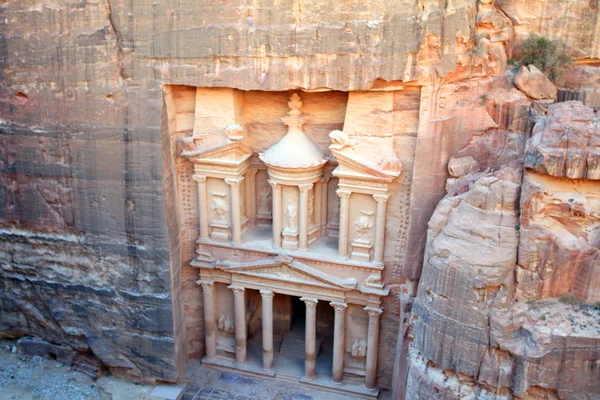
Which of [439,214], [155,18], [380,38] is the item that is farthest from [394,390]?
[155,18]

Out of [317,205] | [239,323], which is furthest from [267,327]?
[317,205]

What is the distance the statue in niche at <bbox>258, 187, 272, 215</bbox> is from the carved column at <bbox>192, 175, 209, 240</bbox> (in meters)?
1.16

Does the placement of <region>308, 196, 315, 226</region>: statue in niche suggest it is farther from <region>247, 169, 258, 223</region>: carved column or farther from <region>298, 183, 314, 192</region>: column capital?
<region>247, 169, 258, 223</region>: carved column

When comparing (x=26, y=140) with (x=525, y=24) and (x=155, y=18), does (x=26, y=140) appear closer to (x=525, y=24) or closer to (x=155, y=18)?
(x=155, y=18)

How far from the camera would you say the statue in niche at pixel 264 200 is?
1264 centimetres

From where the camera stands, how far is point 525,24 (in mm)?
10852

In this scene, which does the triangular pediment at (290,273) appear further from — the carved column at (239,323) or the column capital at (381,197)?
the column capital at (381,197)

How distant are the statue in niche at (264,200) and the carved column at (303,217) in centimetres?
123

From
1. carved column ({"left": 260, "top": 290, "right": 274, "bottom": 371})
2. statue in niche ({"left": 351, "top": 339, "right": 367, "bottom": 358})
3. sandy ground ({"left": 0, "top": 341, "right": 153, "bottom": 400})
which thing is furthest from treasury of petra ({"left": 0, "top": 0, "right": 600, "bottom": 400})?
sandy ground ({"left": 0, "top": 341, "right": 153, "bottom": 400})

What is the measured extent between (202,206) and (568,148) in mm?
6814

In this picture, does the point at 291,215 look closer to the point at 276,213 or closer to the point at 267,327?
the point at 276,213

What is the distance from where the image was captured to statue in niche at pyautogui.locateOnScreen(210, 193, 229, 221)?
12.1m

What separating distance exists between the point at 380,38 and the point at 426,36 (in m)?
0.72

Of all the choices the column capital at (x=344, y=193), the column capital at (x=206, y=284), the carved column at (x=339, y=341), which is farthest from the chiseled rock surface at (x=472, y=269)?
the column capital at (x=206, y=284)
